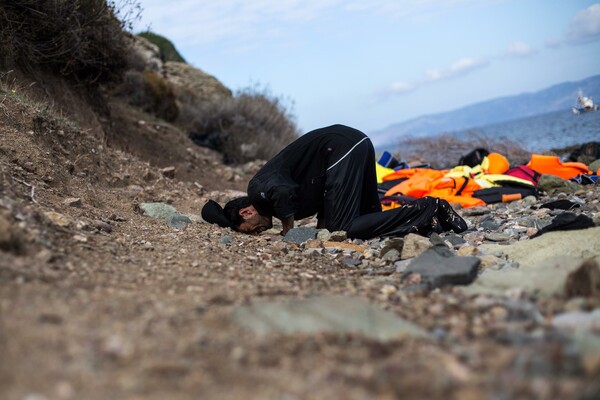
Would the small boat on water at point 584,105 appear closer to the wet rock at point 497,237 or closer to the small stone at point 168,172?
the wet rock at point 497,237

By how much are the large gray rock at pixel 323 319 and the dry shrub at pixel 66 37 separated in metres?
7.27

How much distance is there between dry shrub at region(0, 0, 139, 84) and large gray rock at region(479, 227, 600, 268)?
719cm

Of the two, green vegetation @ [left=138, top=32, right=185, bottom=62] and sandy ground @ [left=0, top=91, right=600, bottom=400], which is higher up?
green vegetation @ [left=138, top=32, right=185, bottom=62]

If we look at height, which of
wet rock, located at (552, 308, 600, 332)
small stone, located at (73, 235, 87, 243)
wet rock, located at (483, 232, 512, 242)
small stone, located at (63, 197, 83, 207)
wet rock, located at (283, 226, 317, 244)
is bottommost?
wet rock, located at (483, 232, 512, 242)

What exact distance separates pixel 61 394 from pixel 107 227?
3.05m

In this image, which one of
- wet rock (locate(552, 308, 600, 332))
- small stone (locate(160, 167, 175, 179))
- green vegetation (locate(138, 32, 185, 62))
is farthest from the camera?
green vegetation (locate(138, 32, 185, 62))

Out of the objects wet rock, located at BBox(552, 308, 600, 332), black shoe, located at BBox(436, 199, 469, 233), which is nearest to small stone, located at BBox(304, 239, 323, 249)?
black shoe, located at BBox(436, 199, 469, 233)

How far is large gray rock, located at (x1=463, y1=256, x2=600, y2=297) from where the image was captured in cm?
291

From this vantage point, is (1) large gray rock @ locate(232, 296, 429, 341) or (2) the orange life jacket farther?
(2) the orange life jacket

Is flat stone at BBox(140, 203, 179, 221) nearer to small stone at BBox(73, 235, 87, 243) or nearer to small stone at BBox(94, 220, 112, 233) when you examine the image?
small stone at BBox(94, 220, 112, 233)

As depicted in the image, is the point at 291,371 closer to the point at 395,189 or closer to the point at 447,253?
the point at 447,253

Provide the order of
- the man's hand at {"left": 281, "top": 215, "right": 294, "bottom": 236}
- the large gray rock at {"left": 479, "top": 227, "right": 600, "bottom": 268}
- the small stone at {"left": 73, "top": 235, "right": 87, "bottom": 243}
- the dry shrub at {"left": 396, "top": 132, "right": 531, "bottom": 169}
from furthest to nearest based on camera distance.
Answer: the dry shrub at {"left": 396, "top": 132, "right": 531, "bottom": 169}, the man's hand at {"left": 281, "top": 215, "right": 294, "bottom": 236}, the large gray rock at {"left": 479, "top": 227, "right": 600, "bottom": 268}, the small stone at {"left": 73, "top": 235, "right": 87, "bottom": 243}

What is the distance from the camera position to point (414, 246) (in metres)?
4.68

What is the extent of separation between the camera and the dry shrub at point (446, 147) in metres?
14.0
